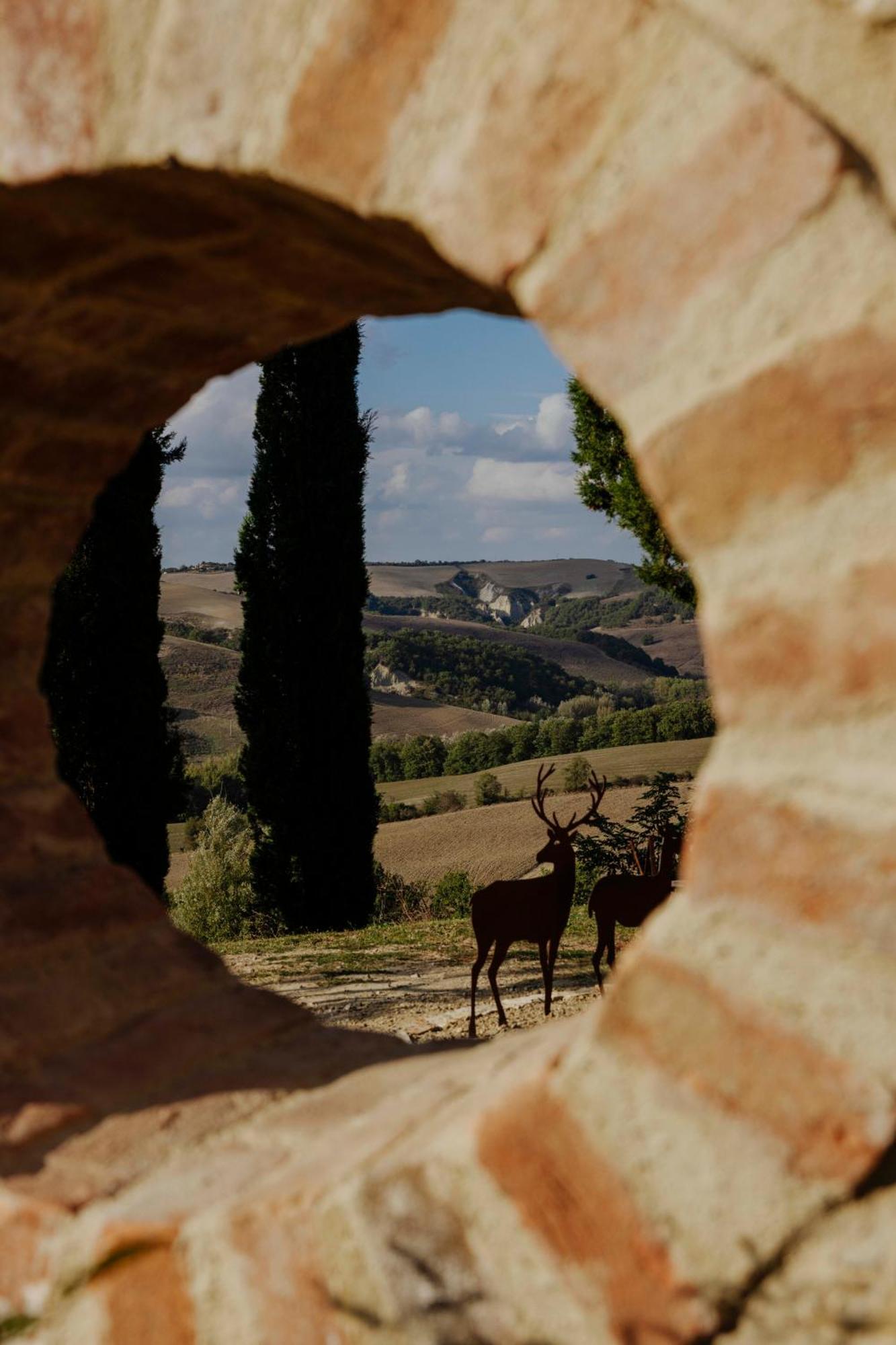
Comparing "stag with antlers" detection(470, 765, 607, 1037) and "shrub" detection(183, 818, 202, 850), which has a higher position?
"stag with antlers" detection(470, 765, 607, 1037)

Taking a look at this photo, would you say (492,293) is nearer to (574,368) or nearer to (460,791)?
(574,368)

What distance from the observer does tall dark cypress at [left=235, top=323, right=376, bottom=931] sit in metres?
11.9

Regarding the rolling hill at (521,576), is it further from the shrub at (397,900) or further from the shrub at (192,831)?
the shrub at (397,900)

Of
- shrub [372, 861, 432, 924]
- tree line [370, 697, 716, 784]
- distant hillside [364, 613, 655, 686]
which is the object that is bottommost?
shrub [372, 861, 432, 924]

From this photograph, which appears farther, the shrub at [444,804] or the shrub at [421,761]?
the shrub at [421,761]

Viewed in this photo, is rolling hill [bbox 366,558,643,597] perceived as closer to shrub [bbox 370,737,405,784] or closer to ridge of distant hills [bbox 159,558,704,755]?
ridge of distant hills [bbox 159,558,704,755]

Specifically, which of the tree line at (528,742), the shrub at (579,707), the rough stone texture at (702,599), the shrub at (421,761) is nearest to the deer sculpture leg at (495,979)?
the rough stone texture at (702,599)

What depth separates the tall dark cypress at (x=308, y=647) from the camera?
11.9 m

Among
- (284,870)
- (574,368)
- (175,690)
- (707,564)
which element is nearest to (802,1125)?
(707,564)

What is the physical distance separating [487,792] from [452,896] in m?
9.32

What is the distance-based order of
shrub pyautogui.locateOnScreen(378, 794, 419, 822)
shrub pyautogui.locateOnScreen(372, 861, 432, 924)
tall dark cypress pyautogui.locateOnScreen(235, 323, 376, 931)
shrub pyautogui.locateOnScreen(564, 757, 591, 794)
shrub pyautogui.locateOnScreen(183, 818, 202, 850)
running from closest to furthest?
tall dark cypress pyautogui.locateOnScreen(235, 323, 376, 931), shrub pyautogui.locateOnScreen(372, 861, 432, 924), shrub pyautogui.locateOnScreen(564, 757, 591, 794), shrub pyautogui.locateOnScreen(183, 818, 202, 850), shrub pyautogui.locateOnScreen(378, 794, 419, 822)

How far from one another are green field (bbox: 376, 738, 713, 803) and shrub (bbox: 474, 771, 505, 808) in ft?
0.96

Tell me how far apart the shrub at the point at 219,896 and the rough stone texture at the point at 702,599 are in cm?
1102

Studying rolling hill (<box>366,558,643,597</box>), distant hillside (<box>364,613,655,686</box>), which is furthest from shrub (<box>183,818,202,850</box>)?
rolling hill (<box>366,558,643,597</box>)
